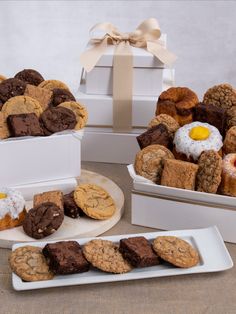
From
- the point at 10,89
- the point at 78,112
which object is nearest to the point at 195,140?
the point at 78,112

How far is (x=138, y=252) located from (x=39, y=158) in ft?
1.69

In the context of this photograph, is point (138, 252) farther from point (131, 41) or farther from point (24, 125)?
point (131, 41)

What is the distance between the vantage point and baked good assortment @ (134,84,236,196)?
2.02 meters

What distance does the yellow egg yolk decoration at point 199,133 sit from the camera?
83.1 inches

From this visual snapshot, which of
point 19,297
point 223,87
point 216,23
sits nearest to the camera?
point 19,297

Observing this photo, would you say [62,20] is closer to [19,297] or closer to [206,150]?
[206,150]

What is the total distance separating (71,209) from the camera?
2.10 metres

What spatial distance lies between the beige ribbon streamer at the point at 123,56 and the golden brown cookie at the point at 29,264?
0.77m

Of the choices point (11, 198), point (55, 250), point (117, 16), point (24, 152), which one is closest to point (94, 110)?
point (24, 152)

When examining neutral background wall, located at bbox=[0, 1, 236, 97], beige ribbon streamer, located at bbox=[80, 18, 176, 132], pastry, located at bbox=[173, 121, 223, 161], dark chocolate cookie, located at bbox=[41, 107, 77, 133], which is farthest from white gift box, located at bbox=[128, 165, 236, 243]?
neutral background wall, located at bbox=[0, 1, 236, 97]

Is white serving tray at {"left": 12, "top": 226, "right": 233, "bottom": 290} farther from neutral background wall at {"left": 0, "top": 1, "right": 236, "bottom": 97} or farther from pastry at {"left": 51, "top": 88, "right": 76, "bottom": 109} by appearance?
neutral background wall at {"left": 0, "top": 1, "right": 236, "bottom": 97}

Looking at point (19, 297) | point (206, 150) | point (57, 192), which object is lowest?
point (19, 297)

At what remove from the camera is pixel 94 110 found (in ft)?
8.26

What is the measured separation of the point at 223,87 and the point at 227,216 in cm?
48
